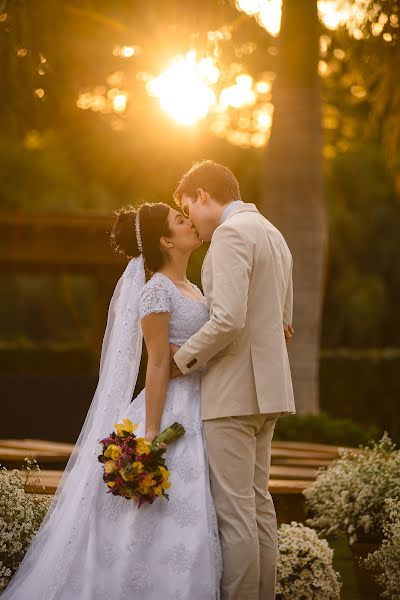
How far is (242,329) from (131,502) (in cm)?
94

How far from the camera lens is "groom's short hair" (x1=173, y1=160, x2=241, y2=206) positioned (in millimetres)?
4566

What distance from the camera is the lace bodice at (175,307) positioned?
15.1ft

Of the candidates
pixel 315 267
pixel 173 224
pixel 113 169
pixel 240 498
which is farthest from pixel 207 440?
pixel 113 169

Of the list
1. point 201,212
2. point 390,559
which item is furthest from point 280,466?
point 201,212

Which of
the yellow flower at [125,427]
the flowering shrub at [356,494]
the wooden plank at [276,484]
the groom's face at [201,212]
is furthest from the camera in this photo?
the wooden plank at [276,484]

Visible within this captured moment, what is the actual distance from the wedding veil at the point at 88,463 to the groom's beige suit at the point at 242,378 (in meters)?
0.45

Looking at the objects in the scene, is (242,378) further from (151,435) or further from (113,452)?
(113,452)

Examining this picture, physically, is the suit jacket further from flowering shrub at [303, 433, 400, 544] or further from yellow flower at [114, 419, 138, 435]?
flowering shrub at [303, 433, 400, 544]

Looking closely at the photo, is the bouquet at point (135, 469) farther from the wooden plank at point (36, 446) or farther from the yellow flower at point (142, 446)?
the wooden plank at point (36, 446)

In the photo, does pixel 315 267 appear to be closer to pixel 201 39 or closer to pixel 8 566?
pixel 201 39

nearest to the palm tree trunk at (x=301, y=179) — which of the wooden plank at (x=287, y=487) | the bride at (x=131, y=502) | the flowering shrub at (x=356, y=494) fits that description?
the wooden plank at (x=287, y=487)

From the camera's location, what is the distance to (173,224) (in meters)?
4.82

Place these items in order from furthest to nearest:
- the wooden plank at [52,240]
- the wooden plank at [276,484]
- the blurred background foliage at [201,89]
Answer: the wooden plank at [52,240] < the blurred background foliage at [201,89] < the wooden plank at [276,484]

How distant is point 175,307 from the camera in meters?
4.65
